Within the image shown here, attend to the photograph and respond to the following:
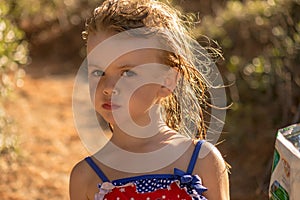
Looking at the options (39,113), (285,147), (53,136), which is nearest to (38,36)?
(39,113)

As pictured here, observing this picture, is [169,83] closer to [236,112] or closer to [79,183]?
[79,183]

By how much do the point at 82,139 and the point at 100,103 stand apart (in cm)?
311

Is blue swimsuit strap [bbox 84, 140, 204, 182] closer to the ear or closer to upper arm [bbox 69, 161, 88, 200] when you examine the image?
upper arm [bbox 69, 161, 88, 200]

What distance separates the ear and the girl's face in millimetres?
32

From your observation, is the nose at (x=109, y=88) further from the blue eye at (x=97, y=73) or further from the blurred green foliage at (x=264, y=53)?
the blurred green foliage at (x=264, y=53)

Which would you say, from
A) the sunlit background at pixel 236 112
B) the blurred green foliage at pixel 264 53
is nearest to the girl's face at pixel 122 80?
the sunlit background at pixel 236 112

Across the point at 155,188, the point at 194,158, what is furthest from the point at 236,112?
the point at 155,188

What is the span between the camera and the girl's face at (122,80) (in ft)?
7.01

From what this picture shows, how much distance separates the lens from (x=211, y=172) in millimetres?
2232

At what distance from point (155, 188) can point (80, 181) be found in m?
0.25

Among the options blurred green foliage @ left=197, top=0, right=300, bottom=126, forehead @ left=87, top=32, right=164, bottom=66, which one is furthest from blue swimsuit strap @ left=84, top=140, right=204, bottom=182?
blurred green foliage @ left=197, top=0, right=300, bottom=126

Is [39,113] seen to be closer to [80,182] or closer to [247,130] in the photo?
[247,130]

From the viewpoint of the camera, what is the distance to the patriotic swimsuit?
216cm

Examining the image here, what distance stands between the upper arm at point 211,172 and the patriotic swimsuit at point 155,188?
0.04m
